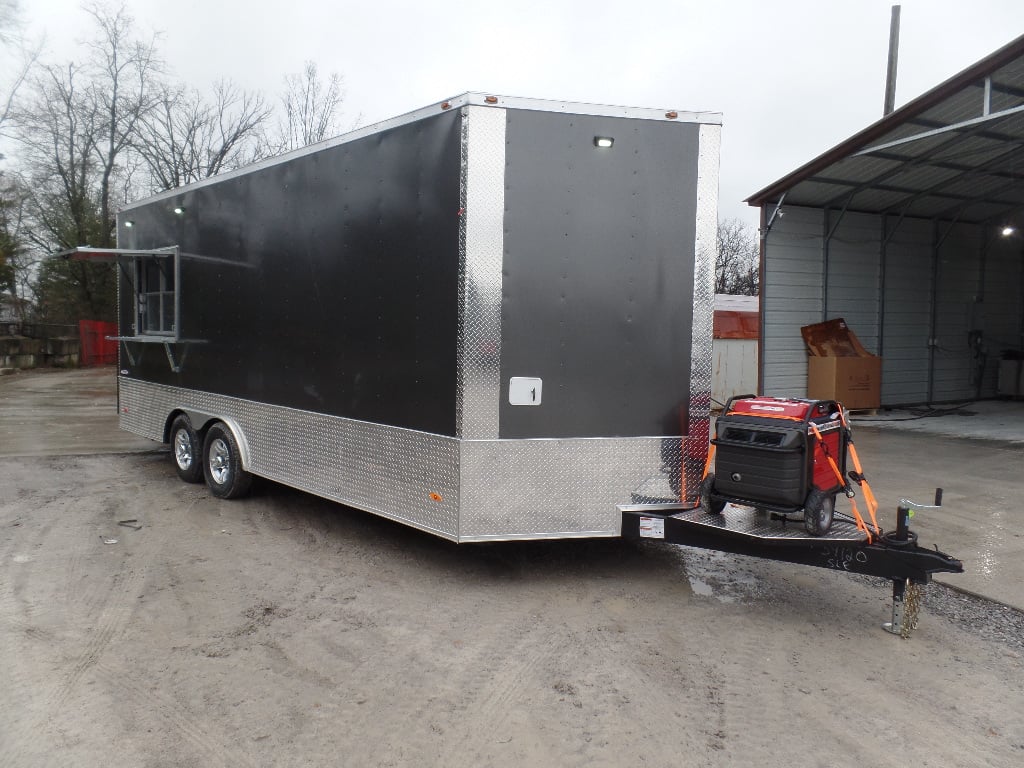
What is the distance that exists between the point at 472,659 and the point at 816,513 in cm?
202

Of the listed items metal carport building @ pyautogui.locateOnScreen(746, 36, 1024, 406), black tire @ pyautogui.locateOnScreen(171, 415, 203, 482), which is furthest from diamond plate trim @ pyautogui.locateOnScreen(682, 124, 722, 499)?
metal carport building @ pyautogui.locateOnScreen(746, 36, 1024, 406)

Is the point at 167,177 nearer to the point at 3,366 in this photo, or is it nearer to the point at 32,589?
the point at 3,366

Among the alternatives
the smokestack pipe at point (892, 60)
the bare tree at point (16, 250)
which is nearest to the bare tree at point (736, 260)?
the smokestack pipe at point (892, 60)

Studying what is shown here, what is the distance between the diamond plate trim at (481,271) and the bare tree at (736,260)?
38570 millimetres

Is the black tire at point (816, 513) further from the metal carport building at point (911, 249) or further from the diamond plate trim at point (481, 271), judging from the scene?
the metal carport building at point (911, 249)

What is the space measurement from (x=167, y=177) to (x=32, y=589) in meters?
30.8

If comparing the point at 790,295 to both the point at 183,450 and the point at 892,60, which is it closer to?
the point at 892,60

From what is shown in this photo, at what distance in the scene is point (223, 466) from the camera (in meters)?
7.17

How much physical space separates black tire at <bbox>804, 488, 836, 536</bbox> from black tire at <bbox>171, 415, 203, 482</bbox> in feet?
19.1

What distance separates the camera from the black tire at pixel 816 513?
13.7 feet

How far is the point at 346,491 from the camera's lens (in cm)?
555

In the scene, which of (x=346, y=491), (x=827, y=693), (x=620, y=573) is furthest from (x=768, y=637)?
(x=346, y=491)

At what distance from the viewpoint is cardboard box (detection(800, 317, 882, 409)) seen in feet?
45.4

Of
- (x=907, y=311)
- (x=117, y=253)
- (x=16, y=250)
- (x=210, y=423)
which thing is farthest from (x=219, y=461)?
(x=16, y=250)
